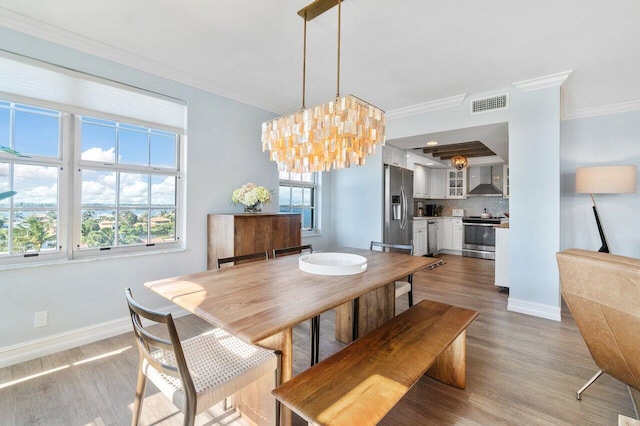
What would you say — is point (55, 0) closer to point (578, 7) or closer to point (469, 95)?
point (578, 7)

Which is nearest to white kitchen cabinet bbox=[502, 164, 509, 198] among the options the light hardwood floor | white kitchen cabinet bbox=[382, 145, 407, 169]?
white kitchen cabinet bbox=[382, 145, 407, 169]

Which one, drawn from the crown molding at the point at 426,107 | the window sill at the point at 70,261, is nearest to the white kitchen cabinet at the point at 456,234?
the crown molding at the point at 426,107

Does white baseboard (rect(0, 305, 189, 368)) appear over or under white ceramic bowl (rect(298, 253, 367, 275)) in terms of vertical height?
under

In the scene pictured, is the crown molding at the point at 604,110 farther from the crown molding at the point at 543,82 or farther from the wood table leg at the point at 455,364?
the wood table leg at the point at 455,364

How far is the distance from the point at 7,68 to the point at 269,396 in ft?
9.89

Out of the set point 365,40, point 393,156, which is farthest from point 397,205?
point 365,40

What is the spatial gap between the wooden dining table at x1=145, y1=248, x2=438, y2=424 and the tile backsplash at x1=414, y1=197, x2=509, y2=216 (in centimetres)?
576

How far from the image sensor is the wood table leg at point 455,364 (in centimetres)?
189

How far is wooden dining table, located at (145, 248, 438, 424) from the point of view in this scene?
119 cm

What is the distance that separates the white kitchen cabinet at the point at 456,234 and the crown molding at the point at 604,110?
10.8 ft

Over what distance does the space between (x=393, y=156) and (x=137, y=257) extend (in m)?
3.94

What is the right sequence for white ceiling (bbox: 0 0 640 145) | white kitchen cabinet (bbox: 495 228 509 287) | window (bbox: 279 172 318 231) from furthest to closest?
window (bbox: 279 172 318 231)
white kitchen cabinet (bbox: 495 228 509 287)
white ceiling (bbox: 0 0 640 145)

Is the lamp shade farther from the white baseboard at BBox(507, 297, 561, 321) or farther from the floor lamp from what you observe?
the white baseboard at BBox(507, 297, 561, 321)

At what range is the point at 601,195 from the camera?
390 centimetres
